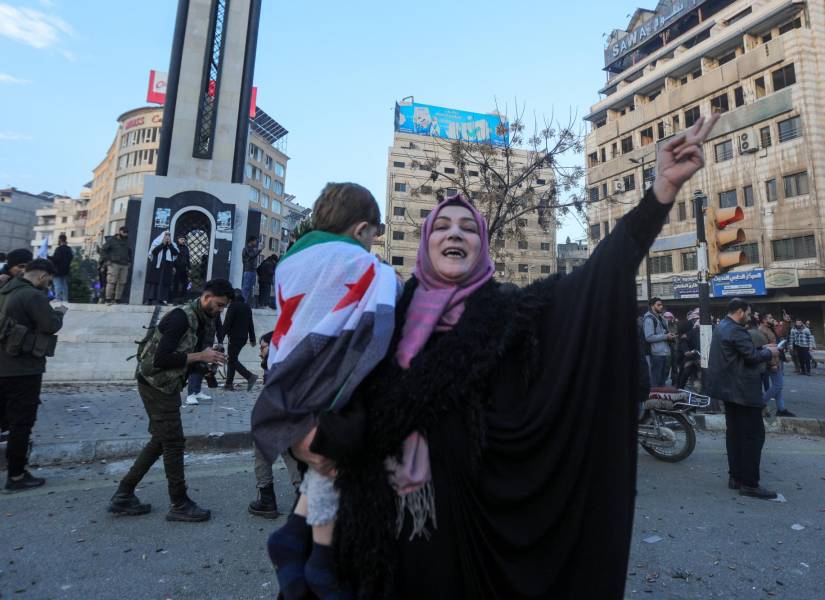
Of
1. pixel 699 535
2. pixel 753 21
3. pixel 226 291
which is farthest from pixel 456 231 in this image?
pixel 753 21

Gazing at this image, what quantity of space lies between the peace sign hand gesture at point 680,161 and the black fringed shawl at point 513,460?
0.05m

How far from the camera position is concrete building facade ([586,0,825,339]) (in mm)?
30531

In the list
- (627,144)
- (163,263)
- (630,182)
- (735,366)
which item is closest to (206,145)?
(163,263)

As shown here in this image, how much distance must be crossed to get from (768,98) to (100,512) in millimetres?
43704

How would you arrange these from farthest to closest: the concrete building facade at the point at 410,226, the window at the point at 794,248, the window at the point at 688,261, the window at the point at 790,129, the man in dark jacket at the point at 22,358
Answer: the concrete building facade at the point at 410,226, the window at the point at 688,261, the window at the point at 790,129, the window at the point at 794,248, the man in dark jacket at the point at 22,358

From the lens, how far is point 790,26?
112 ft

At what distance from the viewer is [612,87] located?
50625mm

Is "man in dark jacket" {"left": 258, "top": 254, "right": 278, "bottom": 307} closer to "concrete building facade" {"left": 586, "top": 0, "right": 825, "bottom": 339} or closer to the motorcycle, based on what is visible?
the motorcycle

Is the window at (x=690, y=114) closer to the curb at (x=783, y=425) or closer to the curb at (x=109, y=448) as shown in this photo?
the curb at (x=783, y=425)

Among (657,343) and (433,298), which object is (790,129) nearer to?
(657,343)

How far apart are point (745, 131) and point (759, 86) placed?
12.3 feet

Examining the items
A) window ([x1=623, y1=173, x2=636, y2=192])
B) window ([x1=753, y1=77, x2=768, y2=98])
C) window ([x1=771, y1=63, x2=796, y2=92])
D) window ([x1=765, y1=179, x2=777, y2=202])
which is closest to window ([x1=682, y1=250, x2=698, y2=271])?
window ([x1=765, y1=179, x2=777, y2=202])

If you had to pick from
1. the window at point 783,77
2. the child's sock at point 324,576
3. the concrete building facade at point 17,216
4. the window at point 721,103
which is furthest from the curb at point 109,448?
the concrete building facade at point 17,216

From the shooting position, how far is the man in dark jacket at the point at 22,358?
4.42 m
